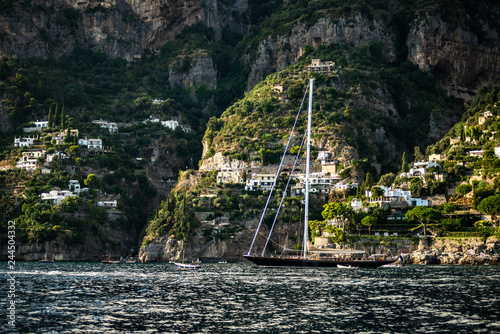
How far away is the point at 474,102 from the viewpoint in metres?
172

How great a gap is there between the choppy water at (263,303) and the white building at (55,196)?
209 ft

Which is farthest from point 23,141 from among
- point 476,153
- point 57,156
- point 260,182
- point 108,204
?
point 476,153

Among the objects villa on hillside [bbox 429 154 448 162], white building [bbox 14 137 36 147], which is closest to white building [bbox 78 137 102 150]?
white building [bbox 14 137 36 147]

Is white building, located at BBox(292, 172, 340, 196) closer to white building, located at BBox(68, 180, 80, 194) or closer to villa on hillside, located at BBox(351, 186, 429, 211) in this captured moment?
villa on hillside, located at BBox(351, 186, 429, 211)

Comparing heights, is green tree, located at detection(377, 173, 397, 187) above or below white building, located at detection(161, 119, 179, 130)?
below

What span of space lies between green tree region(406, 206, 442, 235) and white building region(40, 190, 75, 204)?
68.4m

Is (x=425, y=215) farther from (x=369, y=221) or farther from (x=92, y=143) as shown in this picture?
(x=92, y=143)

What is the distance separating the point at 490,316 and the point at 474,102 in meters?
127

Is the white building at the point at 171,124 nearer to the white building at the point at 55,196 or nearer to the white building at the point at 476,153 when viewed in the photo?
the white building at the point at 55,196

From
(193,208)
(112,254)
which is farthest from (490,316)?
(112,254)

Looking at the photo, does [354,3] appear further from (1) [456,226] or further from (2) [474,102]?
(1) [456,226]

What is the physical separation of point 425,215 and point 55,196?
71.9 m

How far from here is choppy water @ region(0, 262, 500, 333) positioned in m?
50.1

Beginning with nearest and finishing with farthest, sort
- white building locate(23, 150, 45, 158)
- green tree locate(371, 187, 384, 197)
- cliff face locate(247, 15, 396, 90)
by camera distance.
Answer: green tree locate(371, 187, 384, 197), white building locate(23, 150, 45, 158), cliff face locate(247, 15, 396, 90)
